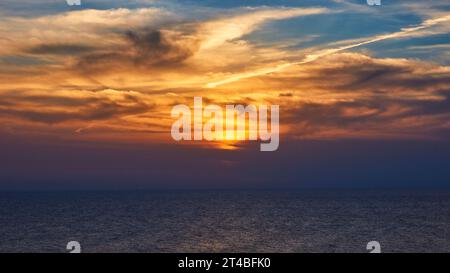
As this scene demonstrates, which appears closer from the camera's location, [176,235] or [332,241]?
[332,241]

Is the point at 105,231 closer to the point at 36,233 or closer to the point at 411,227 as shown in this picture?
the point at 36,233

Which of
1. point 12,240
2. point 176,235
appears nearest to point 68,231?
point 12,240

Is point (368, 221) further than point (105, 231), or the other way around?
point (368, 221)

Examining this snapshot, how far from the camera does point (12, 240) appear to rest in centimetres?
7119
